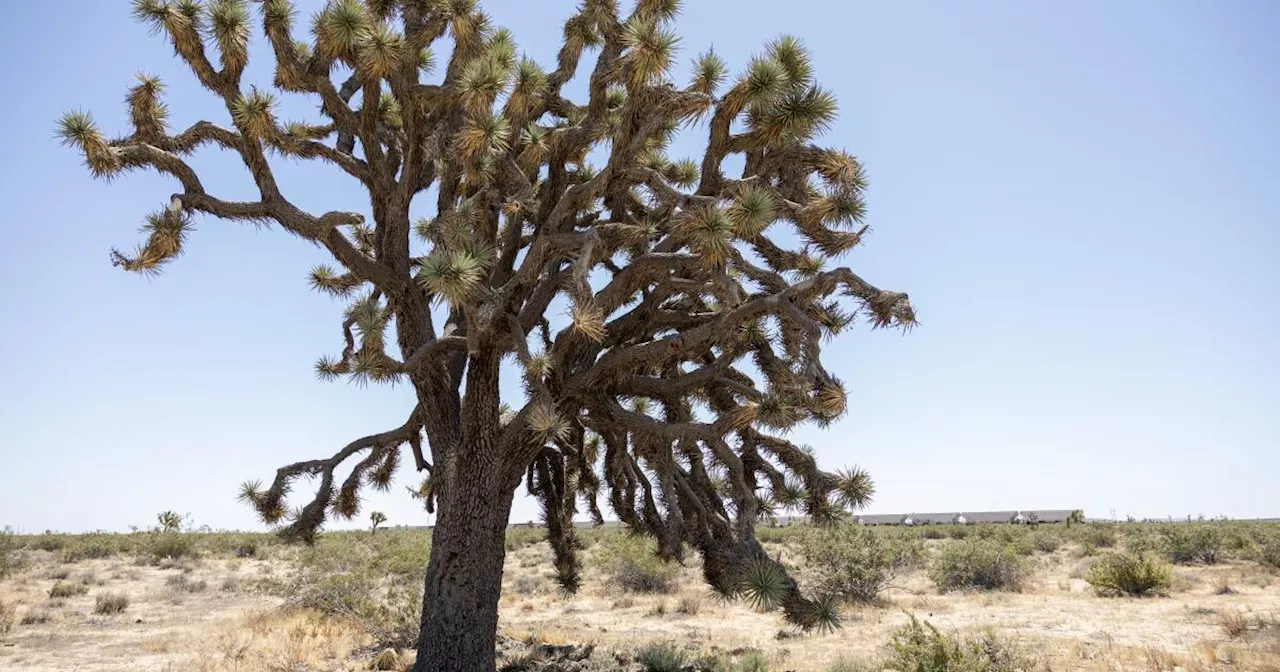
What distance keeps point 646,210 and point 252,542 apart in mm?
28873

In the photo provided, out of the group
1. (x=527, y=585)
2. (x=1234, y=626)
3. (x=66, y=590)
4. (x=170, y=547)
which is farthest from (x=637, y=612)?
(x=170, y=547)

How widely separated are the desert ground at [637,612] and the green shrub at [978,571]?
0.12 metres

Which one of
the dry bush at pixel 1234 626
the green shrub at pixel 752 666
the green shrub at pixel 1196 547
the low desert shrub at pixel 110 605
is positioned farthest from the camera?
the green shrub at pixel 1196 547

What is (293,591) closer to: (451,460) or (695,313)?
(451,460)

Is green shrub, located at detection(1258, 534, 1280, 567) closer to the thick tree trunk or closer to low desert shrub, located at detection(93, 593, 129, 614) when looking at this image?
the thick tree trunk

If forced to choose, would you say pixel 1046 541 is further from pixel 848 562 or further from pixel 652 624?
pixel 652 624

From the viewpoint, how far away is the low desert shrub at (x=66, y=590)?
18719mm

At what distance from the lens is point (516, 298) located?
8.11 meters

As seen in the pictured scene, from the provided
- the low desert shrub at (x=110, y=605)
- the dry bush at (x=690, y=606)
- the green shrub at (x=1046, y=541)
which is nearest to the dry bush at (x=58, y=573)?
the low desert shrub at (x=110, y=605)

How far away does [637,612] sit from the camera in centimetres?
1798

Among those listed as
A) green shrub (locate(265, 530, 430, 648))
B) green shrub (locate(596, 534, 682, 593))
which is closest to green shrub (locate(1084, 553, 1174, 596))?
green shrub (locate(596, 534, 682, 593))

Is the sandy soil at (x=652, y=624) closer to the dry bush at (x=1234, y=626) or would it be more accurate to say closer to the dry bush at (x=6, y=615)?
the dry bush at (x=1234, y=626)

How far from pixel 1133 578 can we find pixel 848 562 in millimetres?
6137

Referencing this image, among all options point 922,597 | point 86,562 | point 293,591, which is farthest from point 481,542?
point 86,562
